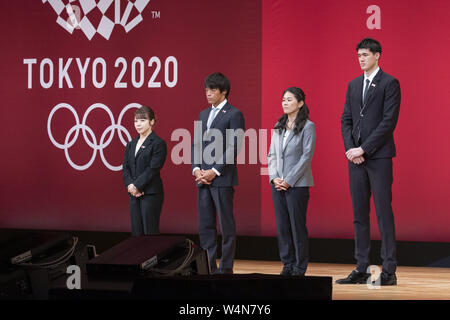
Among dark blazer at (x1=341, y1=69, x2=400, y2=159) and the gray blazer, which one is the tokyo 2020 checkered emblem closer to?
the gray blazer

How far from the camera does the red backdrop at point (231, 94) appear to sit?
4668 millimetres

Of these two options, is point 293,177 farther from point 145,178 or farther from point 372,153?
point 145,178

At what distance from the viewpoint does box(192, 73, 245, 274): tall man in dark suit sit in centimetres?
398

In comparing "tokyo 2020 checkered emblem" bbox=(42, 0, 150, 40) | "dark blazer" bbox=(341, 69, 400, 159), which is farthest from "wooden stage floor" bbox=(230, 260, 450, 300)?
"tokyo 2020 checkered emblem" bbox=(42, 0, 150, 40)

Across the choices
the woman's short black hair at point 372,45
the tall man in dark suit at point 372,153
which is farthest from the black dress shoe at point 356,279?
the woman's short black hair at point 372,45

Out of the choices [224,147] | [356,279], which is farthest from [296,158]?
[356,279]

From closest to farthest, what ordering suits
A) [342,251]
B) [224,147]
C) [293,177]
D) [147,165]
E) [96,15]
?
[293,177] → [224,147] → [147,165] → [342,251] → [96,15]

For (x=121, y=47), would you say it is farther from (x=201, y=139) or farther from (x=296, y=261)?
(x=296, y=261)

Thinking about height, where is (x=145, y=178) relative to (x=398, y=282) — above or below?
above

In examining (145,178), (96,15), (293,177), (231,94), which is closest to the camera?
(293,177)

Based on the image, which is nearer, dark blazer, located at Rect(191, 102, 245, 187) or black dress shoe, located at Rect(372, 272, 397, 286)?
black dress shoe, located at Rect(372, 272, 397, 286)

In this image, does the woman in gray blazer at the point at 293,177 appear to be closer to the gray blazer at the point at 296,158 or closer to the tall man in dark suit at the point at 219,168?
the gray blazer at the point at 296,158

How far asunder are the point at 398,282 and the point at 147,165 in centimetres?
197

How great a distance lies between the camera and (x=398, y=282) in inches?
155
